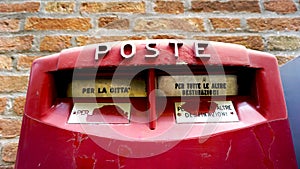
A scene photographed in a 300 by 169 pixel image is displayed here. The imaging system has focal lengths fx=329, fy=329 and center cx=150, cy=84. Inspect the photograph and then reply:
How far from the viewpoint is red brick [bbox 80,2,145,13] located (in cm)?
120

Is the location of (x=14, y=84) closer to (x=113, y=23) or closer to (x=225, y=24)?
(x=113, y=23)

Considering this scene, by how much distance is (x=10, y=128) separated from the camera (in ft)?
3.49

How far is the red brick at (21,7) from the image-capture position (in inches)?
47.6

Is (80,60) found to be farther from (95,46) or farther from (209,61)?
(209,61)

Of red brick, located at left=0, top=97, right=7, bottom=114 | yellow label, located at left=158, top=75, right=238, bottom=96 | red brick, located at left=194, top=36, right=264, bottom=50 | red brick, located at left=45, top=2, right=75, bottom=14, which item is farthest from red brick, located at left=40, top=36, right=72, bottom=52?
yellow label, located at left=158, top=75, right=238, bottom=96

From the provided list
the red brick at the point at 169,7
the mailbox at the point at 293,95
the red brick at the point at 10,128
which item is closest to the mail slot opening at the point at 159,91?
the mailbox at the point at 293,95

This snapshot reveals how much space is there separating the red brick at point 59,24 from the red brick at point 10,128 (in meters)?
0.34

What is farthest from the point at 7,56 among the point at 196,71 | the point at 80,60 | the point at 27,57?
the point at 196,71

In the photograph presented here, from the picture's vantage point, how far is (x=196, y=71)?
0.65m

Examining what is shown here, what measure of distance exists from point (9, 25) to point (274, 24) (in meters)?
0.95

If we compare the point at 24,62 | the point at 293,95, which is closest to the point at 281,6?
the point at 293,95

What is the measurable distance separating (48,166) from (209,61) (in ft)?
1.17

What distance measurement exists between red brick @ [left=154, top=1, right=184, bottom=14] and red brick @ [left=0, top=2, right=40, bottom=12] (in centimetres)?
44

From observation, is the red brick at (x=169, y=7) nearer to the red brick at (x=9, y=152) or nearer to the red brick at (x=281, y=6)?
the red brick at (x=281, y=6)
